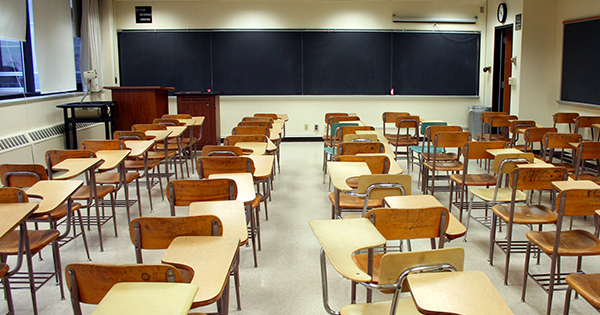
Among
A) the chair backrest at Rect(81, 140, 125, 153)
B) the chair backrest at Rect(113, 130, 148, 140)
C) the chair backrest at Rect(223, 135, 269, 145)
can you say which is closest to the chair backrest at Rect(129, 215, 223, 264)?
the chair backrest at Rect(81, 140, 125, 153)

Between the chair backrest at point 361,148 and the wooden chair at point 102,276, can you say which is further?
the chair backrest at point 361,148

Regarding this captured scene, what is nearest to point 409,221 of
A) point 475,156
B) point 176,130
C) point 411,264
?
point 411,264

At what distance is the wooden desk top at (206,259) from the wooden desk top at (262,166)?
5.02ft

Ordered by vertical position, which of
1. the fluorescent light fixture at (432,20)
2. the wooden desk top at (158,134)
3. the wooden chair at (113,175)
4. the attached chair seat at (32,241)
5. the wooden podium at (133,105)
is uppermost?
the fluorescent light fixture at (432,20)

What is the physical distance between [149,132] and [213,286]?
4.19m

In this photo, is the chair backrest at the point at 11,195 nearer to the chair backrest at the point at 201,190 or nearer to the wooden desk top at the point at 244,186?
the chair backrest at the point at 201,190

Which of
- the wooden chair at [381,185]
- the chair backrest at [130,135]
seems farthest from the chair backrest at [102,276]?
the chair backrest at [130,135]

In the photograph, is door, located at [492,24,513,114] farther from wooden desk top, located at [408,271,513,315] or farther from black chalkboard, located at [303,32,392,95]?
wooden desk top, located at [408,271,513,315]

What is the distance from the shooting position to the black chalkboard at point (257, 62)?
10062 millimetres

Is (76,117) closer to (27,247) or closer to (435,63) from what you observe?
(27,247)

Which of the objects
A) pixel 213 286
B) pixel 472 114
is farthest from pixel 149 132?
pixel 472 114

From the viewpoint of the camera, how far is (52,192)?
10.3 feet

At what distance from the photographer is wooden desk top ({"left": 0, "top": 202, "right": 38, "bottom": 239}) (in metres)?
2.43

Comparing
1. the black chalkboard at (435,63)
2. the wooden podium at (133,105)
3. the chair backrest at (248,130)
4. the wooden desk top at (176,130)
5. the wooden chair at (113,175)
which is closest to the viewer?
the wooden chair at (113,175)
